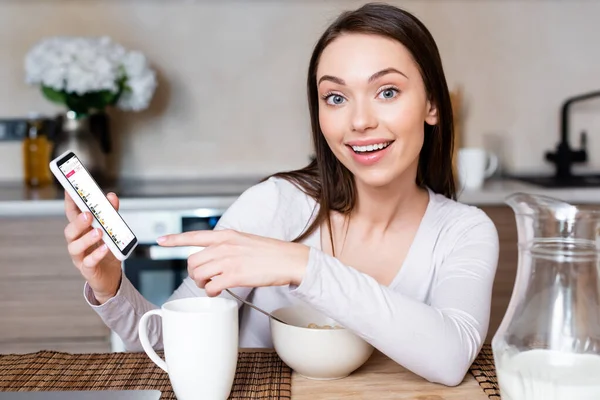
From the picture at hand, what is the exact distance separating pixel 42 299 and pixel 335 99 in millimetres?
1327

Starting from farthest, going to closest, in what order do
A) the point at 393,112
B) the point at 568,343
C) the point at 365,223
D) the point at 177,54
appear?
the point at 177,54
the point at 365,223
the point at 393,112
the point at 568,343

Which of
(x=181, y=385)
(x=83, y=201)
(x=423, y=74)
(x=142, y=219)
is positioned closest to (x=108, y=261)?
(x=83, y=201)

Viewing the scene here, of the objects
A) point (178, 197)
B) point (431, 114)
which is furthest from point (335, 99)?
point (178, 197)

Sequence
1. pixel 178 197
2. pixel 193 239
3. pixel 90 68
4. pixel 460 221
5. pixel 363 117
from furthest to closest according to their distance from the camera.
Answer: pixel 90 68 < pixel 178 197 < pixel 460 221 < pixel 363 117 < pixel 193 239

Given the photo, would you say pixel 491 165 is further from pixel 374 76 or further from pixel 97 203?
pixel 97 203

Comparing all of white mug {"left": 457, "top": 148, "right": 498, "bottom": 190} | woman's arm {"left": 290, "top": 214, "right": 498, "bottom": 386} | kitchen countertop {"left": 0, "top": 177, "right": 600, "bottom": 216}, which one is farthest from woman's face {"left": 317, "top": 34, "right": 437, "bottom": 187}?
white mug {"left": 457, "top": 148, "right": 498, "bottom": 190}

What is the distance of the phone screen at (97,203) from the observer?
925 mm

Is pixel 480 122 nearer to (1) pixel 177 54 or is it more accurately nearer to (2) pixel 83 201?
(1) pixel 177 54

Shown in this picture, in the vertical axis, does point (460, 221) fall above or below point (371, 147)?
below

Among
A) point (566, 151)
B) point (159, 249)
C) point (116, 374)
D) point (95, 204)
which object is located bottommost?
point (159, 249)

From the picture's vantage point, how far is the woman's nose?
1159mm

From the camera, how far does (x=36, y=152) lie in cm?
253

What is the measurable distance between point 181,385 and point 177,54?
1.92 m

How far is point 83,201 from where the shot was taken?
93cm
